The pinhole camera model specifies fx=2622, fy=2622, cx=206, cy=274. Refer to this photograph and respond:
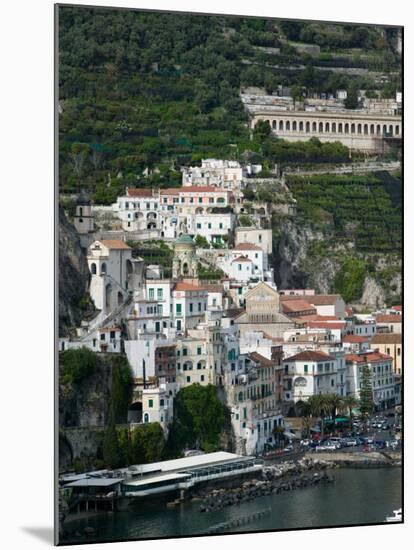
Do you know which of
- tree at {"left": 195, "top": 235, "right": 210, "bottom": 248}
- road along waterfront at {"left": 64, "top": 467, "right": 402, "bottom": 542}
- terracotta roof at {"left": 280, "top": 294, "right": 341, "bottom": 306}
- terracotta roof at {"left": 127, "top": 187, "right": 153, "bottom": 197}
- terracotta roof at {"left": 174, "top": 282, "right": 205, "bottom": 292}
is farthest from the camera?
terracotta roof at {"left": 280, "top": 294, "right": 341, "bottom": 306}

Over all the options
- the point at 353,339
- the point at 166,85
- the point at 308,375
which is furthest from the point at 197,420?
the point at 166,85

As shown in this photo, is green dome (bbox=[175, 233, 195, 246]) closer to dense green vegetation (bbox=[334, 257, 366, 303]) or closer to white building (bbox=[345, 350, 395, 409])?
dense green vegetation (bbox=[334, 257, 366, 303])

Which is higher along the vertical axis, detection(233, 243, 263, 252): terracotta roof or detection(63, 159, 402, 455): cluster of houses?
detection(233, 243, 263, 252): terracotta roof

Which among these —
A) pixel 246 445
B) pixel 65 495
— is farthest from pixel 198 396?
pixel 65 495

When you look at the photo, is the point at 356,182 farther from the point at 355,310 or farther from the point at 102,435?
the point at 102,435

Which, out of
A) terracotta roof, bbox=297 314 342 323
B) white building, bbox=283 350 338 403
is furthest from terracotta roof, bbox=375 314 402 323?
white building, bbox=283 350 338 403

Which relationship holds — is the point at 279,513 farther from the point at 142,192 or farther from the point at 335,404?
the point at 142,192

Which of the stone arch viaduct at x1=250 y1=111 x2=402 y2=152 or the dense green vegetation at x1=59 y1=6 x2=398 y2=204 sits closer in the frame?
the dense green vegetation at x1=59 y1=6 x2=398 y2=204
